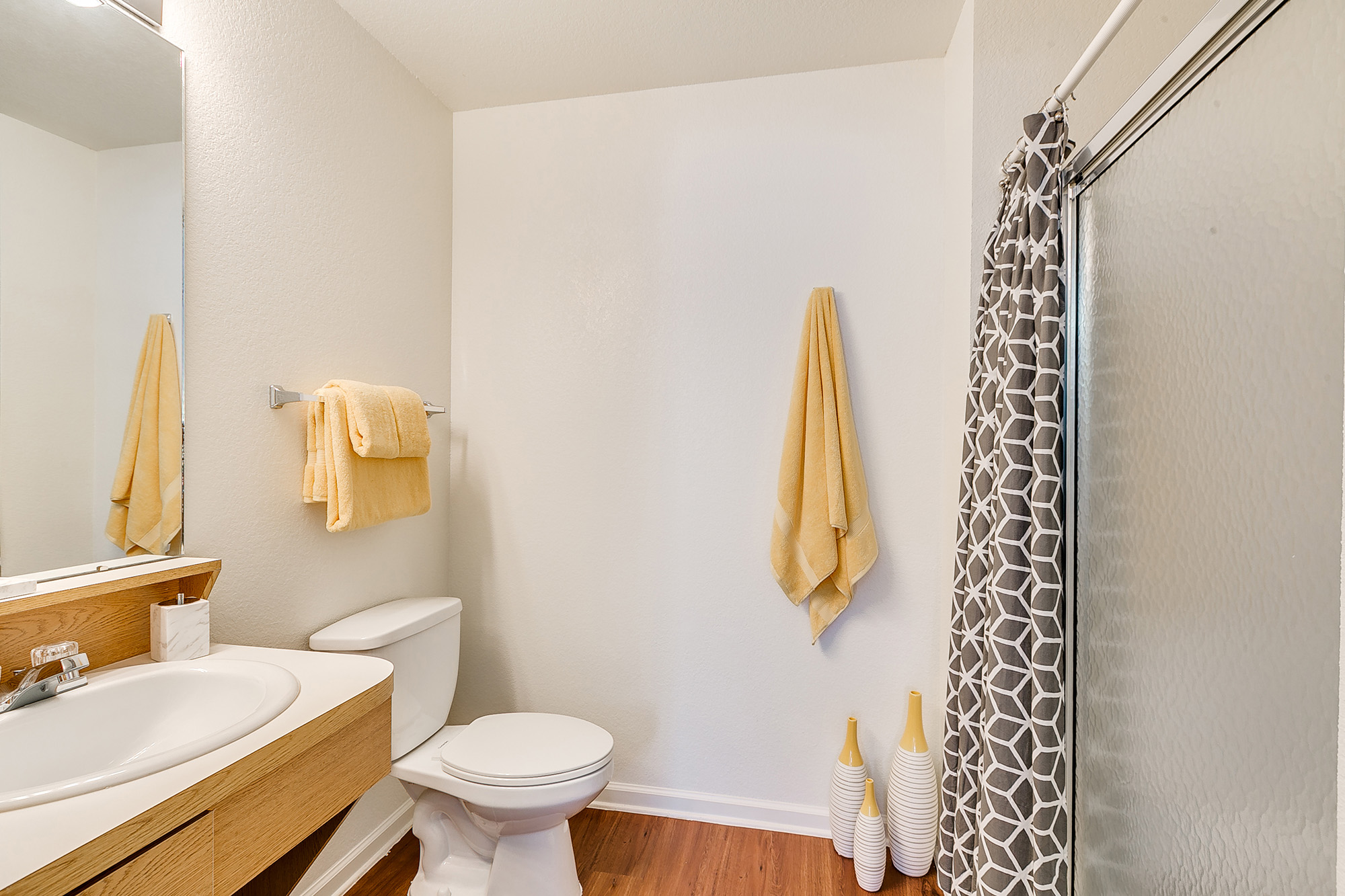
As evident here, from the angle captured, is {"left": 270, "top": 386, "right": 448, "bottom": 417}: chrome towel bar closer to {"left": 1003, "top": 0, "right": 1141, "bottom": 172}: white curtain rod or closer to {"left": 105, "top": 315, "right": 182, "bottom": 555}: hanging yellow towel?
{"left": 105, "top": 315, "right": 182, "bottom": 555}: hanging yellow towel

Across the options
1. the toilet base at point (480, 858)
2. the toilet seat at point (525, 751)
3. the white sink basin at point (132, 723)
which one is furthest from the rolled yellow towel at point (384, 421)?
the toilet base at point (480, 858)

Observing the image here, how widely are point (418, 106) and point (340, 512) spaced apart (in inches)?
51.6

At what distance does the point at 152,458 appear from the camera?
1.21 metres

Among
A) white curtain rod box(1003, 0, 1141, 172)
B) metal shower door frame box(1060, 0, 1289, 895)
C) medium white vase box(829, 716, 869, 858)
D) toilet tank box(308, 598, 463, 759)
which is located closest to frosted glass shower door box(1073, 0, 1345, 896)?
metal shower door frame box(1060, 0, 1289, 895)

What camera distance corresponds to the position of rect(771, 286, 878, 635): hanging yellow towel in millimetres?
1806

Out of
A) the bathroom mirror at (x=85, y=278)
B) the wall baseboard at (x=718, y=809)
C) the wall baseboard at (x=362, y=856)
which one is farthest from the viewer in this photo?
the wall baseboard at (x=718, y=809)

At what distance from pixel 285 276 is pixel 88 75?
46 cm

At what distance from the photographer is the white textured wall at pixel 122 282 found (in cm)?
113

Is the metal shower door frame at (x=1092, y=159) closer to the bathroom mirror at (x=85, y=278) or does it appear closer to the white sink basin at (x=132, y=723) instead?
the white sink basin at (x=132, y=723)

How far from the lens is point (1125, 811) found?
996mm

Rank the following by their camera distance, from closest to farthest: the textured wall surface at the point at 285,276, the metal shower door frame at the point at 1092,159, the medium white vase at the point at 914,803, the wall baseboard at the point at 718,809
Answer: the metal shower door frame at the point at 1092,159
the textured wall surface at the point at 285,276
the medium white vase at the point at 914,803
the wall baseboard at the point at 718,809

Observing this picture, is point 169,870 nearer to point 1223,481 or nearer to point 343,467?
point 343,467

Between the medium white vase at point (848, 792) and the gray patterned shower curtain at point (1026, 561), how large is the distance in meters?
0.52

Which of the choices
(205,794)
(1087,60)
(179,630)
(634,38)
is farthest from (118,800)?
(634,38)
